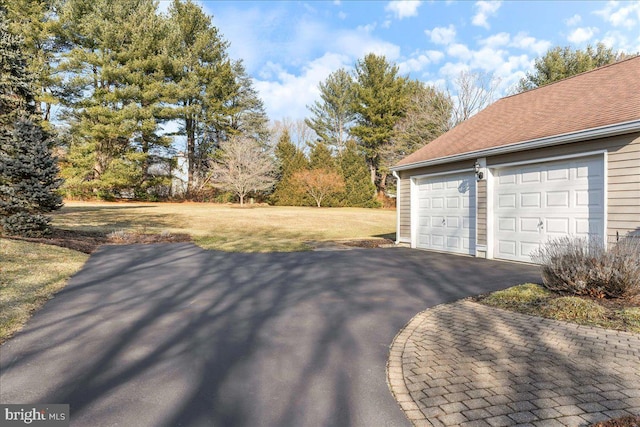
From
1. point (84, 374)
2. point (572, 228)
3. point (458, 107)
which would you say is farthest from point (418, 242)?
point (458, 107)

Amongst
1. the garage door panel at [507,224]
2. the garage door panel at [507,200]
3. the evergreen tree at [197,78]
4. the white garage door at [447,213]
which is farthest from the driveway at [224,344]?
the evergreen tree at [197,78]

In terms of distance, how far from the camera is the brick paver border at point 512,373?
2227 mm

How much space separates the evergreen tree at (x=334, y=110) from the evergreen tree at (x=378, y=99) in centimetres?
271

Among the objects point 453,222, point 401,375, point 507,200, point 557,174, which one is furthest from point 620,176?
point 401,375

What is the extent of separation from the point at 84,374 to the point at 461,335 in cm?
355

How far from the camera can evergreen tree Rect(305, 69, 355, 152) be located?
3850 centimetres

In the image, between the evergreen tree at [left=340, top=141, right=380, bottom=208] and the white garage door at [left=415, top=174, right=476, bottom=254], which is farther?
the evergreen tree at [left=340, top=141, right=380, bottom=208]

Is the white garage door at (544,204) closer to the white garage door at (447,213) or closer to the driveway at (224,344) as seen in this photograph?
the white garage door at (447,213)

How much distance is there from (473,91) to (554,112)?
66.3ft

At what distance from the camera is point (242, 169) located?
30219 mm

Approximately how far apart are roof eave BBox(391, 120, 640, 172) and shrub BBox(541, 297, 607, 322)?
11.4ft

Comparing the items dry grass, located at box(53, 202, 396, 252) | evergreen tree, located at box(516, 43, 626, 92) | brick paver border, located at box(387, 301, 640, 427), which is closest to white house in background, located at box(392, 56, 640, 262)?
brick paver border, located at box(387, 301, 640, 427)

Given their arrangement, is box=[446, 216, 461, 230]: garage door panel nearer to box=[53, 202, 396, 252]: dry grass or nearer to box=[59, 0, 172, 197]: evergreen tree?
box=[53, 202, 396, 252]: dry grass

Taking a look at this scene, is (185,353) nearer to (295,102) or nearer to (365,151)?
(365,151)
